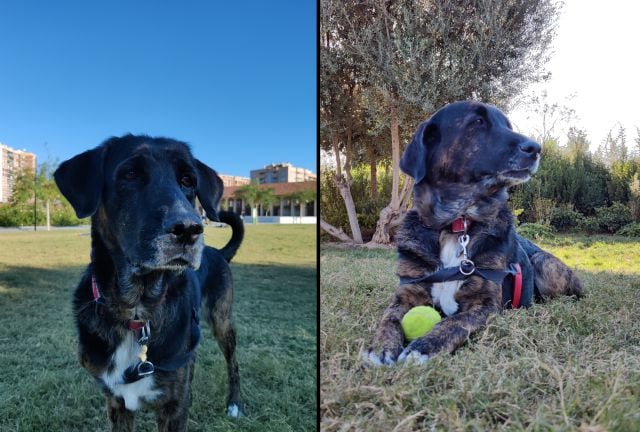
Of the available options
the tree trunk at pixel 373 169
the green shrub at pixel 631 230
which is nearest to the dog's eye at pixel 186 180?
the tree trunk at pixel 373 169

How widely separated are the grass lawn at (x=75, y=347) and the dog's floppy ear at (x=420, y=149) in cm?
107

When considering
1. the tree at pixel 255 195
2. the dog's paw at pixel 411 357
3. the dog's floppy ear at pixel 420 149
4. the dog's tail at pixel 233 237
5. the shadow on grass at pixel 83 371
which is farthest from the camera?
the tree at pixel 255 195

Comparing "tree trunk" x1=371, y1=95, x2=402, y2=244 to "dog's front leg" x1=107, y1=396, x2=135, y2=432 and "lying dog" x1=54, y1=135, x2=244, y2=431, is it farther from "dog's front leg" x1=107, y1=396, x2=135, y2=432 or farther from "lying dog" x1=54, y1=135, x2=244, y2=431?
"dog's front leg" x1=107, y1=396, x2=135, y2=432

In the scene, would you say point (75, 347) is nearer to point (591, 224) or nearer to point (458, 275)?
point (458, 275)

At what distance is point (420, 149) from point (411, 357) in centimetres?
73

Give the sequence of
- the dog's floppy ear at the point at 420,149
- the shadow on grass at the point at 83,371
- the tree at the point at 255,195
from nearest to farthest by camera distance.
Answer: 1. the dog's floppy ear at the point at 420,149
2. the shadow on grass at the point at 83,371
3. the tree at the point at 255,195

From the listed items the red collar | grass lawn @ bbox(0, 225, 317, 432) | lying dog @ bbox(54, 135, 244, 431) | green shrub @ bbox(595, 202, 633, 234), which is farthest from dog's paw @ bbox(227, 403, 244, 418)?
green shrub @ bbox(595, 202, 633, 234)

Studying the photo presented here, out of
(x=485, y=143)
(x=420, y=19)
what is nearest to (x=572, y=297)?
(x=485, y=143)

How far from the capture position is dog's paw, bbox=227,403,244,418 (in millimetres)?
2184

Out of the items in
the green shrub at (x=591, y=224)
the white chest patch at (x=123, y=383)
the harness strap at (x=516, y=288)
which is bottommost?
the white chest patch at (x=123, y=383)

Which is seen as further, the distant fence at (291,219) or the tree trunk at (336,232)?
the distant fence at (291,219)

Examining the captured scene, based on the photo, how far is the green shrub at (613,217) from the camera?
75.3 inches

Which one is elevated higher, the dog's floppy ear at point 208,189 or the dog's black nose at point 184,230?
the dog's floppy ear at point 208,189

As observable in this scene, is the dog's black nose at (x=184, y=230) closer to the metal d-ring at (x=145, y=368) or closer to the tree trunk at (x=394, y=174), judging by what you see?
the metal d-ring at (x=145, y=368)
